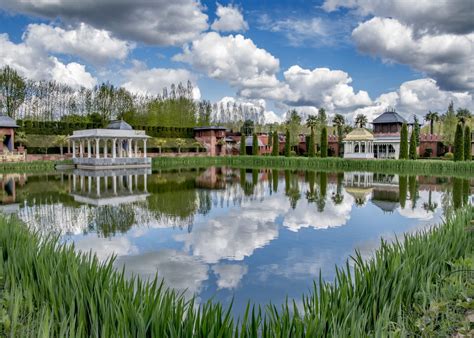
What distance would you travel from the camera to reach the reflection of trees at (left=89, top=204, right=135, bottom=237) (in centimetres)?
915

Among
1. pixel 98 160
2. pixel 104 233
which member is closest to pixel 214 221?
pixel 104 233

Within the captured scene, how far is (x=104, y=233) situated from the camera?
8.73m

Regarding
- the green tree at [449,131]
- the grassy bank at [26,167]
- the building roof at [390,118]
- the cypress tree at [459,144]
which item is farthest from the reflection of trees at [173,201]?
the green tree at [449,131]

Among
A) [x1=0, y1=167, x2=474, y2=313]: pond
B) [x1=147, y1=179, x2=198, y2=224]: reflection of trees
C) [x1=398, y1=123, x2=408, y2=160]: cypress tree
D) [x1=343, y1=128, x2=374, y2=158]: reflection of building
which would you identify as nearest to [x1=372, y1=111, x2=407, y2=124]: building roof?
[x1=343, y1=128, x2=374, y2=158]: reflection of building

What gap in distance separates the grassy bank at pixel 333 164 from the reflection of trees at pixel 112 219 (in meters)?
20.8

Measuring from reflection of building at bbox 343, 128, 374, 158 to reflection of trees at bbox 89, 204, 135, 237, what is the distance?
31.7 meters

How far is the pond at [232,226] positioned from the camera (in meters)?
6.04

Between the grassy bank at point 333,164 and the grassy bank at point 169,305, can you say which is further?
the grassy bank at point 333,164

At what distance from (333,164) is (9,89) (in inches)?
1358

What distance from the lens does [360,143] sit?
134 ft

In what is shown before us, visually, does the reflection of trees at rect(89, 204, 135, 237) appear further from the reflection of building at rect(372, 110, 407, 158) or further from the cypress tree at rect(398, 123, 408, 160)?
the reflection of building at rect(372, 110, 407, 158)

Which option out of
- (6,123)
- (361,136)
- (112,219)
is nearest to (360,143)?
(361,136)

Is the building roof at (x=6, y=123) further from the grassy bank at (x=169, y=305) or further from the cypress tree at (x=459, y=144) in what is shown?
the cypress tree at (x=459, y=144)

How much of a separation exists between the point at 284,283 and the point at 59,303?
11.5 ft
